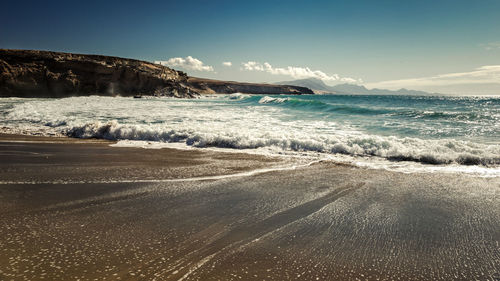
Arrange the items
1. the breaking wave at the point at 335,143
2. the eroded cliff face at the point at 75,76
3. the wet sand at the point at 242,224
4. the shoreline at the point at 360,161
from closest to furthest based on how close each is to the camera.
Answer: the wet sand at the point at 242,224 < the shoreline at the point at 360,161 < the breaking wave at the point at 335,143 < the eroded cliff face at the point at 75,76

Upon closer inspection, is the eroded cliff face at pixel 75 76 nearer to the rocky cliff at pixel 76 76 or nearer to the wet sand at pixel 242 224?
the rocky cliff at pixel 76 76

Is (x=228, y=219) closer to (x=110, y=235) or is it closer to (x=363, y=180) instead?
(x=110, y=235)

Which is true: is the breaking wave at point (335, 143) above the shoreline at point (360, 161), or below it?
above

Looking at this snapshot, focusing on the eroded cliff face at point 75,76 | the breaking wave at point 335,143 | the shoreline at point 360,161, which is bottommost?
the shoreline at point 360,161

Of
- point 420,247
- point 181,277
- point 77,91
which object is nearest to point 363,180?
point 420,247

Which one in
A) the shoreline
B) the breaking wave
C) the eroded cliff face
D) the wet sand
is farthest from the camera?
the eroded cliff face

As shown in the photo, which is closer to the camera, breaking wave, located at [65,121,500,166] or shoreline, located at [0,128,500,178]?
shoreline, located at [0,128,500,178]

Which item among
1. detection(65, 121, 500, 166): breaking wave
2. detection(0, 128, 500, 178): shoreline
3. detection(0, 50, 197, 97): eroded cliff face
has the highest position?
detection(0, 50, 197, 97): eroded cliff face

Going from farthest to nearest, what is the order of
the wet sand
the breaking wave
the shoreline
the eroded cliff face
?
the eroded cliff face < the breaking wave < the shoreline < the wet sand

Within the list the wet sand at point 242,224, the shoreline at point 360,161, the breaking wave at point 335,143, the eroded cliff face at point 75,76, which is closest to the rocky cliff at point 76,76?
the eroded cliff face at point 75,76

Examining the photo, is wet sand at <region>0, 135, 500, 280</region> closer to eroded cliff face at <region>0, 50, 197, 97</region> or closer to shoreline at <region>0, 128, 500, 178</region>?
shoreline at <region>0, 128, 500, 178</region>

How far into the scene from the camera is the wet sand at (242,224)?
7.09 ft

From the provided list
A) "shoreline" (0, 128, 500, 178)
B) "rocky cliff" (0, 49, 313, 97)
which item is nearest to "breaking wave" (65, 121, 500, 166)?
"shoreline" (0, 128, 500, 178)

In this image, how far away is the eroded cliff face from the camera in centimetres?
4191
